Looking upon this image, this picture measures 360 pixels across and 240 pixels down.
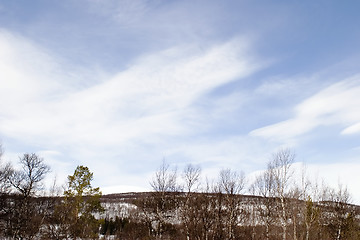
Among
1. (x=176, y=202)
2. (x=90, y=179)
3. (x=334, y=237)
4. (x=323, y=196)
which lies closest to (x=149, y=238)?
(x=176, y=202)

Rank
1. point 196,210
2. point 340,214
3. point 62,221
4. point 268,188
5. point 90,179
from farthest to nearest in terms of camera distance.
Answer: point 268,188
point 340,214
point 90,179
point 62,221
point 196,210

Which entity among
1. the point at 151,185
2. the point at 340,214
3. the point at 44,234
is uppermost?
the point at 151,185

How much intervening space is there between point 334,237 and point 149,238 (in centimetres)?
2241

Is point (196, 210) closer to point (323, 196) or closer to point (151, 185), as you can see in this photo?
point (151, 185)

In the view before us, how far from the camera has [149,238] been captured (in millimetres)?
28516

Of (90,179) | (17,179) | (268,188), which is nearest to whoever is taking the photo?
(17,179)

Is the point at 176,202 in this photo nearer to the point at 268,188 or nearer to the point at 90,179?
the point at 90,179

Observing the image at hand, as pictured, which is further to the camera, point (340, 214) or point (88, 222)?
point (340, 214)

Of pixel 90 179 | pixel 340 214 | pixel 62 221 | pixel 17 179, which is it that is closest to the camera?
pixel 62 221

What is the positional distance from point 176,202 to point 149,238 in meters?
6.61

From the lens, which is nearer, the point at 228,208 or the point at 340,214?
the point at 228,208

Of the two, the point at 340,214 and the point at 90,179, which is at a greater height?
the point at 90,179

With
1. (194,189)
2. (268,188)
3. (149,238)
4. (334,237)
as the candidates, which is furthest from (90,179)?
(334,237)

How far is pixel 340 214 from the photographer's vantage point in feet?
116
